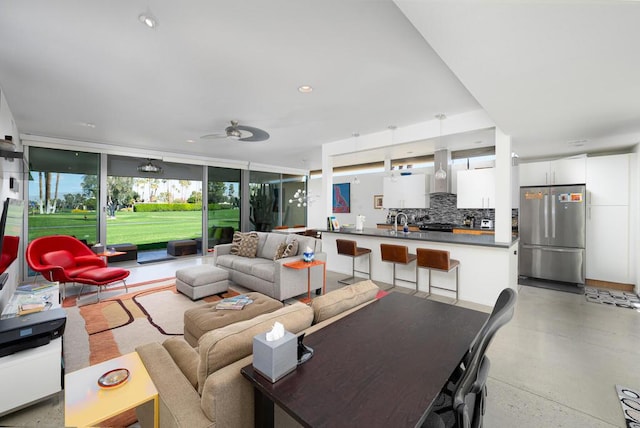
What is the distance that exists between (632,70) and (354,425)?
303cm

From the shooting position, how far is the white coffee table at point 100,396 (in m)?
1.08

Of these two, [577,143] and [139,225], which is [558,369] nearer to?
[577,143]

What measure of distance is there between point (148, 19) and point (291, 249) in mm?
3130

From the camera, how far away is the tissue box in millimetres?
1045

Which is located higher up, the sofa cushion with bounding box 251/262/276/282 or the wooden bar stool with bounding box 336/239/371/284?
the wooden bar stool with bounding box 336/239/371/284

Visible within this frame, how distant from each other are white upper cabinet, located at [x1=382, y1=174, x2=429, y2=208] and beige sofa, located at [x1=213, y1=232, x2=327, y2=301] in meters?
3.54

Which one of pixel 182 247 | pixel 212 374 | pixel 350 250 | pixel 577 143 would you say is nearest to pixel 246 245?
pixel 350 250

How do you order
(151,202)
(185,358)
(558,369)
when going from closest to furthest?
(185,358) → (558,369) → (151,202)

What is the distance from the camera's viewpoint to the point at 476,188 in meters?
5.84

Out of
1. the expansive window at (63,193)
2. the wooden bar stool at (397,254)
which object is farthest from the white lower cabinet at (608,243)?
the expansive window at (63,193)

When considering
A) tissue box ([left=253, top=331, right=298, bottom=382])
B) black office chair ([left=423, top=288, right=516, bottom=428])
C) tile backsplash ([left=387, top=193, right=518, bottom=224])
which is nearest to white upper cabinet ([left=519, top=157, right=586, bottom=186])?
tile backsplash ([left=387, top=193, right=518, bottom=224])

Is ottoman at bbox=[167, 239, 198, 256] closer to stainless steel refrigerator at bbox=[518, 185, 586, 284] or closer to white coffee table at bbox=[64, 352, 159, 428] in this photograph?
white coffee table at bbox=[64, 352, 159, 428]

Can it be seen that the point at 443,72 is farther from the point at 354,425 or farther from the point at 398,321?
the point at 354,425

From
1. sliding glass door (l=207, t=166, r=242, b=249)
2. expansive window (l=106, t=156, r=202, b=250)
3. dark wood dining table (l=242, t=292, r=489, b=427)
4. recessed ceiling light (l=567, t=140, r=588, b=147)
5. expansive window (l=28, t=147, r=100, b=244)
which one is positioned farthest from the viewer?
sliding glass door (l=207, t=166, r=242, b=249)
